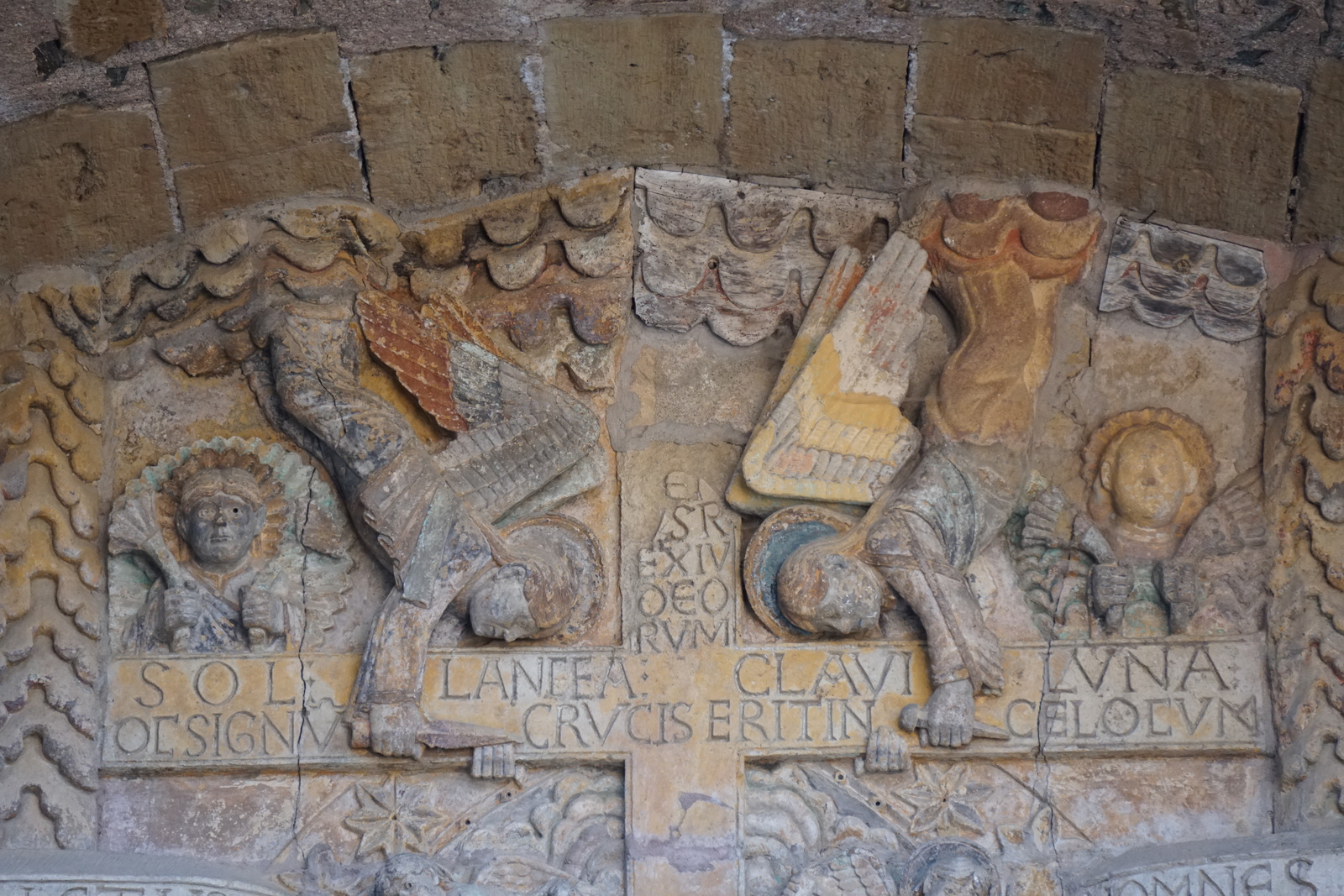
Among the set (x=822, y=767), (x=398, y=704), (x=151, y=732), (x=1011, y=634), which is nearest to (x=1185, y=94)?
(x=1011, y=634)

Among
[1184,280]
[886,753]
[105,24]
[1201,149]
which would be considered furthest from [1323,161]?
[105,24]

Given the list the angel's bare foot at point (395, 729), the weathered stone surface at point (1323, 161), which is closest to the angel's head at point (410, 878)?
the angel's bare foot at point (395, 729)

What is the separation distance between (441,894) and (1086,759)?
Answer: 164cm

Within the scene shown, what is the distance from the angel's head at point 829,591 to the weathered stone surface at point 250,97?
5.31 ft

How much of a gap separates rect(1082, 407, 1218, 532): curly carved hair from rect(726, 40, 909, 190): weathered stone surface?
86 centimetres

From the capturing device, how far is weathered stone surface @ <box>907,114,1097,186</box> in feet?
19.5

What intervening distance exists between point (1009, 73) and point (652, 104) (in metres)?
0.92

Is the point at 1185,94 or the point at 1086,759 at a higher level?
the point at 1185,94

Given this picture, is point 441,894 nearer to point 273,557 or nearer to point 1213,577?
point 273,557

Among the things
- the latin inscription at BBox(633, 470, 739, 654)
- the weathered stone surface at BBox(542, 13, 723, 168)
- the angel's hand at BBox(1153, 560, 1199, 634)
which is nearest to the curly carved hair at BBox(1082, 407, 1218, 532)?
the angel's hand at BBox(1153, 560, 1199, 634)

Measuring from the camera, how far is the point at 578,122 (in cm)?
598

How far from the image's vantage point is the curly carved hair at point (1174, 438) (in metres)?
5.98

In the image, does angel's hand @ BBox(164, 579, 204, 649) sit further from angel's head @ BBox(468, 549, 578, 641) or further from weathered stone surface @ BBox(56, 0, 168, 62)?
weathered stone surface @ BBox(56, 0, 168, 62)

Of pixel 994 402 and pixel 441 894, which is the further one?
pixel 994 402
